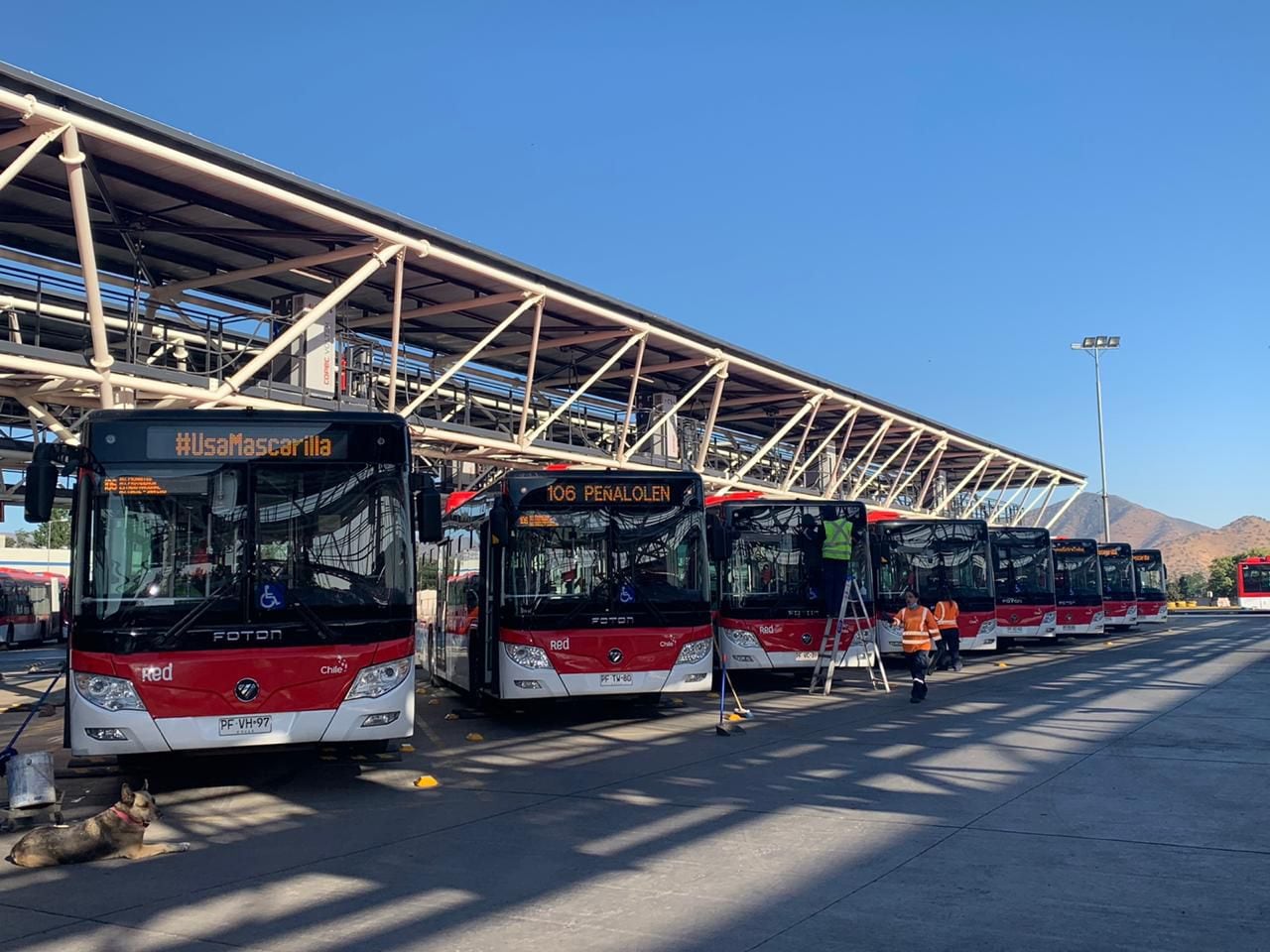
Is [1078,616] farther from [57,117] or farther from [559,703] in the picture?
[57,117]

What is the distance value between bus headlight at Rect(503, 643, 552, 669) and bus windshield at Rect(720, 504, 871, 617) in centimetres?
477

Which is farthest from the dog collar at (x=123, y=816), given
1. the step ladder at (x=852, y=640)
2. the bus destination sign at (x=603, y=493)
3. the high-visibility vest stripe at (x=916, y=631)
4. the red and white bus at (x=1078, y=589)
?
the red and white bus at (x=1078, y=589)

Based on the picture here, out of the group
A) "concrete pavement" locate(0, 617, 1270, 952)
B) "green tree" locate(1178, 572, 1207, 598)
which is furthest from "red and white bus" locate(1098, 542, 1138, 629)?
"green tree" locate(1178, 572, 1207, 598)

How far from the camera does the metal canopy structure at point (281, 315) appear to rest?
14.6 meters

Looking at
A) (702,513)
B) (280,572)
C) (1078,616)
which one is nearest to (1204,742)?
(702,513)

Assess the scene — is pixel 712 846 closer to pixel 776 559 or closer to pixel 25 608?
pixel 776 559

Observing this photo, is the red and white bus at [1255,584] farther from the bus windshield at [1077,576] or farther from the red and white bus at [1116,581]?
the bus windshield at [1077,576]

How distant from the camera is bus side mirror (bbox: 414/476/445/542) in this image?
30.9ft

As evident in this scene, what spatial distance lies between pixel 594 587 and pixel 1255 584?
5431 centimetres

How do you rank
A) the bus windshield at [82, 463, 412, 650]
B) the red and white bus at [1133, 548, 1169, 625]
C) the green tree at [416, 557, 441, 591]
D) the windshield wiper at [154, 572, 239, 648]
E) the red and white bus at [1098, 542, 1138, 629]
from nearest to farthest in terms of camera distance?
the windshield wiper at [154, 572, 239, 648] → the bus windshield at [82, 463, 412, 650] → the green tree at [416, 557, 441, 591] → the red and white bus at [1098, 542, 1138, 629] → the red and white bus at [1133, 548, 1169, 625]

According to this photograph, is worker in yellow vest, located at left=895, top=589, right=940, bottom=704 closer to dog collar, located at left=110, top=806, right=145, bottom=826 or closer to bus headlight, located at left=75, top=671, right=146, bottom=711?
bus headlight, located at left=75, top=671, right=146, bottom=711

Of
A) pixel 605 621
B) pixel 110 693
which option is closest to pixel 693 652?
pixel 605 621

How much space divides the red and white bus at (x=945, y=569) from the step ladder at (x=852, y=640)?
6.12 m

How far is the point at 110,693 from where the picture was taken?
8398 millimetres
